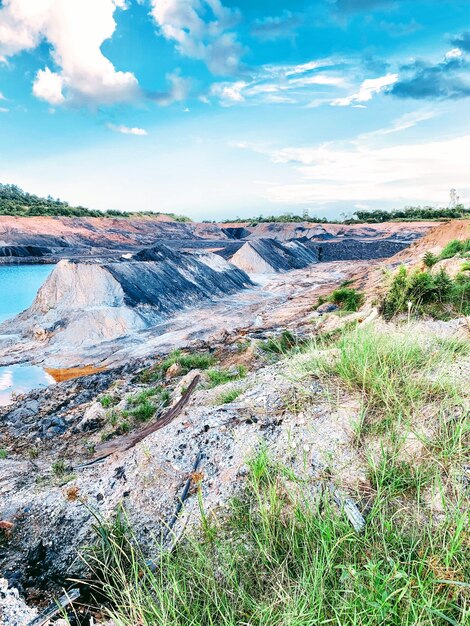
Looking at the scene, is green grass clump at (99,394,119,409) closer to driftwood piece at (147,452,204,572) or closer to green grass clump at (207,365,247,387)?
green grass clump at (207,365,247,387)

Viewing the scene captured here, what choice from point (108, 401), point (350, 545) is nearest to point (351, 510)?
point (350, 545)

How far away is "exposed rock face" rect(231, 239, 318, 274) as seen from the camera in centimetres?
3356

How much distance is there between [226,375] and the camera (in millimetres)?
6648

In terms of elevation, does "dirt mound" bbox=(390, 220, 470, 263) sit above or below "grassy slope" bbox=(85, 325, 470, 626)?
above

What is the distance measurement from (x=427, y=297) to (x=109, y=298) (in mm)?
14852

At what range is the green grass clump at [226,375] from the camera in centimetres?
605

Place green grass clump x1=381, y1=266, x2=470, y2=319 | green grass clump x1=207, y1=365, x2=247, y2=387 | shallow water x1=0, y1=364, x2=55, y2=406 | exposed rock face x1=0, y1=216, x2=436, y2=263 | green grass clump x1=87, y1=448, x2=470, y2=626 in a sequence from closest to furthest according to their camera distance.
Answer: green grass clump x1=87, y1=448, x2=470, y2=626 → green grass clump x1=207, y1=365, x2=247, y2=387 → green grass clump x1=381, y1=266, x2=470, y2=319 → shallow water x1=0, y1=364, x2=55, y2=406 → exposed rock face x1=0, y1=216, x2=436, y2=263

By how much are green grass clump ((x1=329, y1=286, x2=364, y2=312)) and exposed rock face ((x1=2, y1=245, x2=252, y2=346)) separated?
8.44 meters

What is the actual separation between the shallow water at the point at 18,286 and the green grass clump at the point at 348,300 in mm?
15639

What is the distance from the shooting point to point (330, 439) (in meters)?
2.48

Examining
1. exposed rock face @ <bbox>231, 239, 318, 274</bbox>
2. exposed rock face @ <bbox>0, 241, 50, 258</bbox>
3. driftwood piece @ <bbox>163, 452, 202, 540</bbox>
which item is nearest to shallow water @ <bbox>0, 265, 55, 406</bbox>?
exposed rock face @ <bbox>0, 241, 50, 258</bbox>

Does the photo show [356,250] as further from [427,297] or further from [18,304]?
[427,297]

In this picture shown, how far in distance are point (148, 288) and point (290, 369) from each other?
17713 millimetres

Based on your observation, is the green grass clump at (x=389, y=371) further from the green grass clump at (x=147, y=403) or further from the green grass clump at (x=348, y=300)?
the green grass clump at (x=348, y=300)
